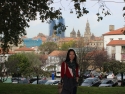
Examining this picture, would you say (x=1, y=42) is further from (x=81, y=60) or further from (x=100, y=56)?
(x=100, y=56)

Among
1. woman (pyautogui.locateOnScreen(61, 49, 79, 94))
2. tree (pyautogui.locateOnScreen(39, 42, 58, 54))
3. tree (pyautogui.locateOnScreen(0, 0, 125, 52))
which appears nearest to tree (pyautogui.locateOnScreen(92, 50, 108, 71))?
tree (pyautogui.locateOnScreen(0, 0, 125, 52))

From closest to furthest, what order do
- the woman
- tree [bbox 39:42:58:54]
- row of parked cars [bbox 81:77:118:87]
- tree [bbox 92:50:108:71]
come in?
the woman < row of parked cars [bbox 81:77:118:87] < tree [bbox 92:50:108:71] < tree [bbox 39:42:58:54]

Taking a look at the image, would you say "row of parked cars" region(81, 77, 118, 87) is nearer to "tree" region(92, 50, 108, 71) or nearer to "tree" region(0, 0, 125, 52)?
"tree" region(0, 0, 125, 52)

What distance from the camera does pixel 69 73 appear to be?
28.3 ft

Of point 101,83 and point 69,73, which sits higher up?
point 69,73

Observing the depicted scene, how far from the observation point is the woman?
28.2ft

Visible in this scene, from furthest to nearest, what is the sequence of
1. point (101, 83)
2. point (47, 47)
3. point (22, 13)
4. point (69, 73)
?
point (47, 47) < point (101, 83) < point (22, 13) < point (69, 73)

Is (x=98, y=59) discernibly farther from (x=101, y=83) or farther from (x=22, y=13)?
(x=22, y=13)

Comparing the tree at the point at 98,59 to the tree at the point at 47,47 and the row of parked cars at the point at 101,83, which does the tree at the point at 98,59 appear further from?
the tree at the point at 47,47

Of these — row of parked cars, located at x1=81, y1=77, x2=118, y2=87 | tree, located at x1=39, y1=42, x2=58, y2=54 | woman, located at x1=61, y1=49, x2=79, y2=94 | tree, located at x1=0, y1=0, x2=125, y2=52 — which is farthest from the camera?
tree, located at x1=39, y1=42, x2=58, y2=54

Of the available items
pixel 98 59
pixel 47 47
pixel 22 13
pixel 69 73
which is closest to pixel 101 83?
pixel 22 13

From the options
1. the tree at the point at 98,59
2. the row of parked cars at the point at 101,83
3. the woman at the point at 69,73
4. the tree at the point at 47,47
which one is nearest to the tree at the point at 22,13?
the woman at the point at 69,73

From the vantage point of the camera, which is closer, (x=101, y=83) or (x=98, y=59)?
(x=101, y=83)

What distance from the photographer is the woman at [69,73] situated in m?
8.61
